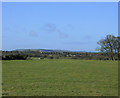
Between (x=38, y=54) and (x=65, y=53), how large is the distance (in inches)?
619

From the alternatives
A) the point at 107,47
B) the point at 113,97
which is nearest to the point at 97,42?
the point at 107,47

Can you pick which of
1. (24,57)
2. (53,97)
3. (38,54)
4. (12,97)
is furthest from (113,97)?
(38,54)

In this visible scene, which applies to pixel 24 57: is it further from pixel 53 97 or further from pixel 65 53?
pixel 53 97

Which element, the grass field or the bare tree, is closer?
the grass field

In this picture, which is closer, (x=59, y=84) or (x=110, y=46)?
(x=59, y=84)

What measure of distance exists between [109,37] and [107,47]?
2.98m

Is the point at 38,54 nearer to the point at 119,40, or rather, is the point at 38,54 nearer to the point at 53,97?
the point at 119,40

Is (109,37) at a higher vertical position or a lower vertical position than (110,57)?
higher

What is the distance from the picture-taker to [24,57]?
67.1 metres

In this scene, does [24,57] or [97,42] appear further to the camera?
[97,42]

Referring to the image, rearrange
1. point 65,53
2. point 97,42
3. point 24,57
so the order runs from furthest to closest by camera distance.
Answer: point 65,53 → point 97,42 → point 24,57

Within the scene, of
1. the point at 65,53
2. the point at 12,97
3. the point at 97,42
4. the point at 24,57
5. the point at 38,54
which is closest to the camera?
the point at 12,97

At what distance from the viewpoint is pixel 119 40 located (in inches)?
2793

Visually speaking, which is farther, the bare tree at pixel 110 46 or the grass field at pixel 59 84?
the bare tree at pixel 110 46
